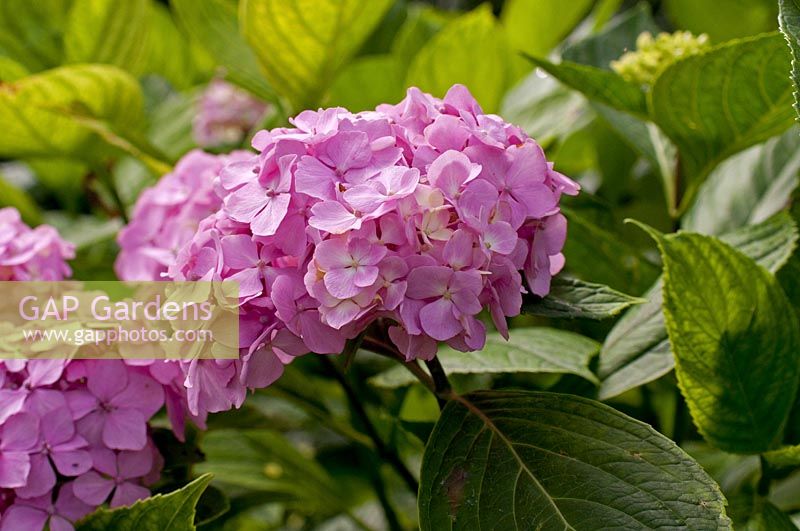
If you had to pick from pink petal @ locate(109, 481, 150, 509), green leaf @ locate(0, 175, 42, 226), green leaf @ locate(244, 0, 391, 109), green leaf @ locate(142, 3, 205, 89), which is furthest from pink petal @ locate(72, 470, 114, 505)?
green leaf @ locate(142, 3, 205, 89)

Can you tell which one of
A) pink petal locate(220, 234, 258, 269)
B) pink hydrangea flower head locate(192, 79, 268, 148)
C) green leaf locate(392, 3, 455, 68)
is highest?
pink petal locate(220, 234, 258, 269)

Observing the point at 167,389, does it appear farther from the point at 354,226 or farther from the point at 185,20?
the point at 185,20

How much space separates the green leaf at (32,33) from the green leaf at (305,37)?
0.45 m

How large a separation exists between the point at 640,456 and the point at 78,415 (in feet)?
1.22

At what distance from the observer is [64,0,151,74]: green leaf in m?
1.07

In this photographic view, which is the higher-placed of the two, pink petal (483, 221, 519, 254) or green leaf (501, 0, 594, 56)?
pink petal (483, 221, 519, 254)

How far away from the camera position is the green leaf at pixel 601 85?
2.43ft

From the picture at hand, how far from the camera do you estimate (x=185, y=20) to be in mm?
995

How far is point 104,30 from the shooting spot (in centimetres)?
108

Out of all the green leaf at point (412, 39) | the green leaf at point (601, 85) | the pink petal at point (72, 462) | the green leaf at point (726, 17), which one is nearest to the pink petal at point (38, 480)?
the pink petal at point (72, 462)

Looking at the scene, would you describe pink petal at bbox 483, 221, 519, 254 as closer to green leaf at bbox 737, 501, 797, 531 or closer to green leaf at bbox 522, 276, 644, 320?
green leaf at bbox 522, 276, 644, 320

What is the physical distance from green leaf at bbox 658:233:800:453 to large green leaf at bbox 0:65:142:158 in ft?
1.91

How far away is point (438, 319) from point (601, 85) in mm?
329

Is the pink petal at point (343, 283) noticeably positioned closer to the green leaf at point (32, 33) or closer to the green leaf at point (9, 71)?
the green leaf at point (9, 71)
